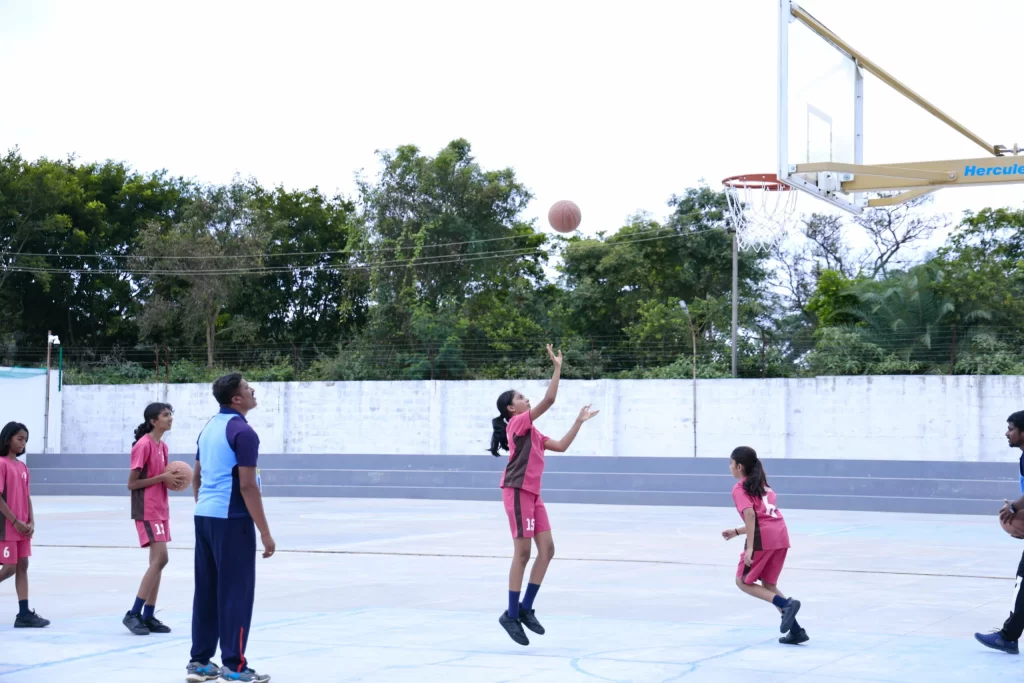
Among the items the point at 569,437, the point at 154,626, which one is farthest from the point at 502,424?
the point at 154,626

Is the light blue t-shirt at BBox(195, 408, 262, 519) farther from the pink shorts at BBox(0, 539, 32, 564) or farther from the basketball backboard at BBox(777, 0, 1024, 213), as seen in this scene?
the basketball backboard at BBox(777, 0, 1024, 213)

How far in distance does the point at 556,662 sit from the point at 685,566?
5.79m

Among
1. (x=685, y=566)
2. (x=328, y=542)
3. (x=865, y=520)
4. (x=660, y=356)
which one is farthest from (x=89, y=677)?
(x=660, y=356)

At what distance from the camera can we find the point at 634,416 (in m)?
29.5

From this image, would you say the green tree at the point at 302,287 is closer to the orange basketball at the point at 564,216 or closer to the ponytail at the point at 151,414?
the orange basketball at the point at 564,216

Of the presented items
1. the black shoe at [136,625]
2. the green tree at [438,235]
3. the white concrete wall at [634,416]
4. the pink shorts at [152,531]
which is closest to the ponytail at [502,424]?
the pink shorts at [152,531]

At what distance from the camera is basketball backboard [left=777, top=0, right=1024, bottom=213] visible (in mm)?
12961

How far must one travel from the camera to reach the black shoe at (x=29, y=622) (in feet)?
27.7

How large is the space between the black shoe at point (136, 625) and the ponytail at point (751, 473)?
13.9 feet

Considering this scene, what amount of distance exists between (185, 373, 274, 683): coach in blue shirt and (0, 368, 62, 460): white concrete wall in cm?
2605

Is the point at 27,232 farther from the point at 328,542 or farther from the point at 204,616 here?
the point at 204,616

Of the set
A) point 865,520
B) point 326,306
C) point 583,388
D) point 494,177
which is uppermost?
point 494,177

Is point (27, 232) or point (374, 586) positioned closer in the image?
point (374, 586)

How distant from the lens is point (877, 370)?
2894cm
